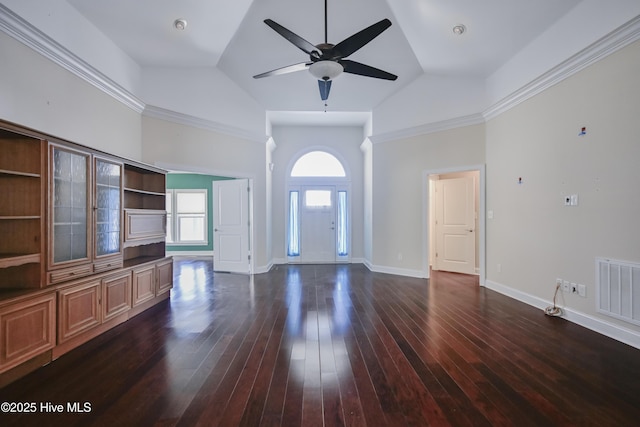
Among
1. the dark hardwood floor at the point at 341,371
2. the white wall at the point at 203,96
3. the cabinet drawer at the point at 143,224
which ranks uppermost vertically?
the white wall at the point at 203,96

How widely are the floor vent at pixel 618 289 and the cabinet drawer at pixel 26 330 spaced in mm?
5154

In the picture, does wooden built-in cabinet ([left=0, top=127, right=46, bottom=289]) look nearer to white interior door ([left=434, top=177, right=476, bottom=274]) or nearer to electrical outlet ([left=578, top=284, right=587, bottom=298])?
electrical outlet ([left=578, top=284, right=587, bottom=298])

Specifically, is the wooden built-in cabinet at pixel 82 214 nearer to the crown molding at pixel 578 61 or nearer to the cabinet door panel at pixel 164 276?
the cabinet door panel at pixel 164 276

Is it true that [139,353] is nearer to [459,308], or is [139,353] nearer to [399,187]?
[459,308]

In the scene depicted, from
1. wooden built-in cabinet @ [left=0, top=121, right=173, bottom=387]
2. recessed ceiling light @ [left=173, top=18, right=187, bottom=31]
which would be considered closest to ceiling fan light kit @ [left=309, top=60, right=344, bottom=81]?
recessed ceiling light @ [left=173, top=18, right=187, bottom=31]

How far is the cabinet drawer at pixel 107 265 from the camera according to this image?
3.00 m

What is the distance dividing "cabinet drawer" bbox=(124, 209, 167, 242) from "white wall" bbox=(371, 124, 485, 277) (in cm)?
403

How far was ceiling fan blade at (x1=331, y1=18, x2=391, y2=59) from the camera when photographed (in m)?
2.71

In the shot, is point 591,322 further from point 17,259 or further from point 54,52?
point 54,52

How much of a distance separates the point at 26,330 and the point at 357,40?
3711 millimetres

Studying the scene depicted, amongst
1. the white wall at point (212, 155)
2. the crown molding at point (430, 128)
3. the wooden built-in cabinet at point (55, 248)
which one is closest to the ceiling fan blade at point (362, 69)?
the crown molding at point (430, 128)

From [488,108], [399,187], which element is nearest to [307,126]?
[399,187]

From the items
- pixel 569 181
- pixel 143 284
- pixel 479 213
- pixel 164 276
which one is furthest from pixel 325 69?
pixel 479 213

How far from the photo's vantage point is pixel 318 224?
24.3ft
